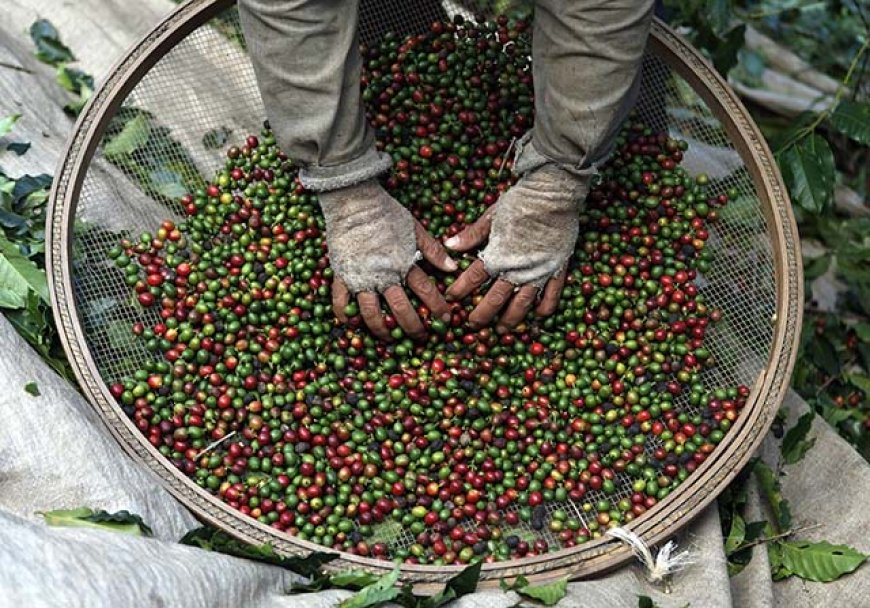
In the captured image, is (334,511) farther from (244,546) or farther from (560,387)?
(560,387)

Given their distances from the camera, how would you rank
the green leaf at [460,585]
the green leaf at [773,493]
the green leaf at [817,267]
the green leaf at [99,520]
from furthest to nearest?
the green leaf at [817,267], the green leaf at [773,493], the green leaf at [460,585], the green leaf at [99,520]

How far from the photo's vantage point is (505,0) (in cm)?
320

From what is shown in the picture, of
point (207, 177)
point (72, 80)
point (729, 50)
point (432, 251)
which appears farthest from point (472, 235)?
point (72, 80)

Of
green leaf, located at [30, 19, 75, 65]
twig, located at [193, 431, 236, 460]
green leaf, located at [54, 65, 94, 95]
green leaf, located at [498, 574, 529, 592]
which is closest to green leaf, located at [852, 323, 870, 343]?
green leaf, located at [498, 574, 529, 592]

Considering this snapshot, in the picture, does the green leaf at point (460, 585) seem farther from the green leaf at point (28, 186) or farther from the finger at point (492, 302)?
the green leaf at point (28, 186)

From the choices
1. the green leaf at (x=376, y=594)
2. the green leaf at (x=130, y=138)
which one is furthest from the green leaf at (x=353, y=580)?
the green leaf at (x=130, y=138)

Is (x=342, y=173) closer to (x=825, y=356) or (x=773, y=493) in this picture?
(x=773, y=493)

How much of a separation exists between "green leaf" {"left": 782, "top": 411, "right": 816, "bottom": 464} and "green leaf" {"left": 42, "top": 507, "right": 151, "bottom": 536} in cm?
185

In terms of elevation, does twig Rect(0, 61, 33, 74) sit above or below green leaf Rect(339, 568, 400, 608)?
Result: above

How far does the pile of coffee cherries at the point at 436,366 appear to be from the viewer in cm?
252

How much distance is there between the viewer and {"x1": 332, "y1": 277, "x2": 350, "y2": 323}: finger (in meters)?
2.62

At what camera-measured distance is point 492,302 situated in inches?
103

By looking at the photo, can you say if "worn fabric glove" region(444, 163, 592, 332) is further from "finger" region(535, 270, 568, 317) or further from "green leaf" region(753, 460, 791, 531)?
"green leaf" region(753, 460, 791, 531)

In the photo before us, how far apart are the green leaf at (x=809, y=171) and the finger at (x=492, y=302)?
1.02 m
